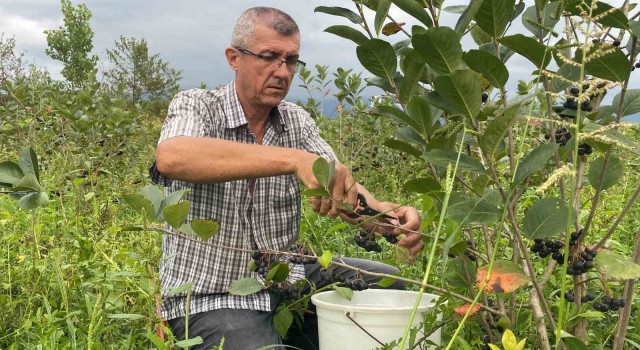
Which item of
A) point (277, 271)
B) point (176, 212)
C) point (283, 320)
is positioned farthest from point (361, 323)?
point (176, 212)

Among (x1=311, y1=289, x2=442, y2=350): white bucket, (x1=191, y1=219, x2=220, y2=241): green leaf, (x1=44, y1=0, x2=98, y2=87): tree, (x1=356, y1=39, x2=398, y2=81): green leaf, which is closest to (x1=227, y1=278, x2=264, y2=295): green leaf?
(x1=311, y1=289, x2=442, y2=350): white bucket

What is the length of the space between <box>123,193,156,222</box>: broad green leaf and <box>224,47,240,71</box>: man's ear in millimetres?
1312

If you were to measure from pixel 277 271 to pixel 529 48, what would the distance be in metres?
1.02

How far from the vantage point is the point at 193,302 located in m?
2.69

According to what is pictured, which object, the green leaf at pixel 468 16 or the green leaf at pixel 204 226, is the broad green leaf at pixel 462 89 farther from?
the green leaf at pixel 204 226

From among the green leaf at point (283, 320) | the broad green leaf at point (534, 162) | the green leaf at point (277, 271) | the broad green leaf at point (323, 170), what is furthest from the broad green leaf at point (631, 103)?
the green leaf at point (283, 320)

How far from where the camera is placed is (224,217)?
2.81m

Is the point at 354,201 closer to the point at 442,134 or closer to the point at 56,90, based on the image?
the point at 442,134

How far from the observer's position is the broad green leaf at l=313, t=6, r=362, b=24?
73.0 inches

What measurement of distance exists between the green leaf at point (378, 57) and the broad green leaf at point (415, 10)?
91 millimetres

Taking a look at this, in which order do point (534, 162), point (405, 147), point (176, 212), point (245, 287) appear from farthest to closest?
1. point (245, 287)
2. point (405, 147)
3. point (176, 212)
4. point (534, 162)

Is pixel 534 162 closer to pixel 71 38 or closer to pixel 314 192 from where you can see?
pixel 314 192

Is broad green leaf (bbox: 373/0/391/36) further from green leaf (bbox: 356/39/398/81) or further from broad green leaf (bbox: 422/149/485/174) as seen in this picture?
broad green leaf (bbox: 422/149/485/174)

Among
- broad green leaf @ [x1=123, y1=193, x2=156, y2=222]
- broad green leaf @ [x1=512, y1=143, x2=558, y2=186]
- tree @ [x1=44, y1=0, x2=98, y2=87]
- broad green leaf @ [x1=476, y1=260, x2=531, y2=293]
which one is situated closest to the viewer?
broad green leaf @ [x1=512, y1=143, x2=558, y2=186]
